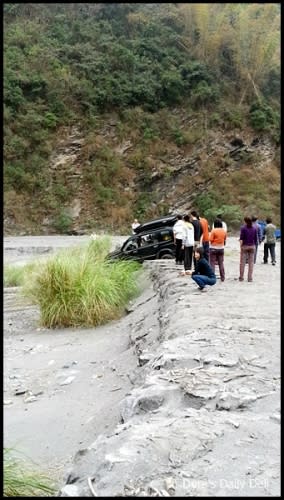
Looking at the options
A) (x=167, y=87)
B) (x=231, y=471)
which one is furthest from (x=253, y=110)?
(x=231, y=471)

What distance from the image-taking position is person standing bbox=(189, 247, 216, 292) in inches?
397

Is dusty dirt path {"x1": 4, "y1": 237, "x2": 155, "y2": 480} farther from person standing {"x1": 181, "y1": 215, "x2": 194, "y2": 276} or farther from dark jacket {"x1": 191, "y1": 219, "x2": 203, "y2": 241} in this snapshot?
dark jacket {"x1": 191, "y1": 219, "x2": 203, "y2": 241}

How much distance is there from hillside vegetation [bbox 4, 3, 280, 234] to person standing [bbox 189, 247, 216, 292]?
2271cm

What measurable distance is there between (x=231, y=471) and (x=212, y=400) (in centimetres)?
105

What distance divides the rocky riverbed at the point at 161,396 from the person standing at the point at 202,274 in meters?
0.19

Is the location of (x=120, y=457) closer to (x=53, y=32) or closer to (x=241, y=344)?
(x=241, y=344)

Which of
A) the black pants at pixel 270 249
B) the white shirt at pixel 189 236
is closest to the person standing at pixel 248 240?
the white shirt at pixel 189 236

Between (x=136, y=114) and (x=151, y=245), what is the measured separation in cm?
2299

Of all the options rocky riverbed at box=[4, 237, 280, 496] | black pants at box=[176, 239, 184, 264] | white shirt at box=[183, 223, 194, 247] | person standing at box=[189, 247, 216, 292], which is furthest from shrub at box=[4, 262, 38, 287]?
person standing at box=[189, 247, 216, 292]

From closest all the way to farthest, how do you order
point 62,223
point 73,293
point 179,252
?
point 73,293 → point 179,252 → point 62,223

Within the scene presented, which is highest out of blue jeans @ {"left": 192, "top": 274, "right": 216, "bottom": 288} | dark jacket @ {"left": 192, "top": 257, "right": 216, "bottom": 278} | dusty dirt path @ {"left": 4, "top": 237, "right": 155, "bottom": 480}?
dark jacket @ {"left": 192, "top": 257, "right": 216, "bottom": 278}

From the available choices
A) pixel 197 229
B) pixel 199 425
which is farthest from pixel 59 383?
pixel 197 229

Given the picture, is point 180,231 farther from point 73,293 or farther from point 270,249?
point 270,249

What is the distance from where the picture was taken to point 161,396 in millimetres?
4605
